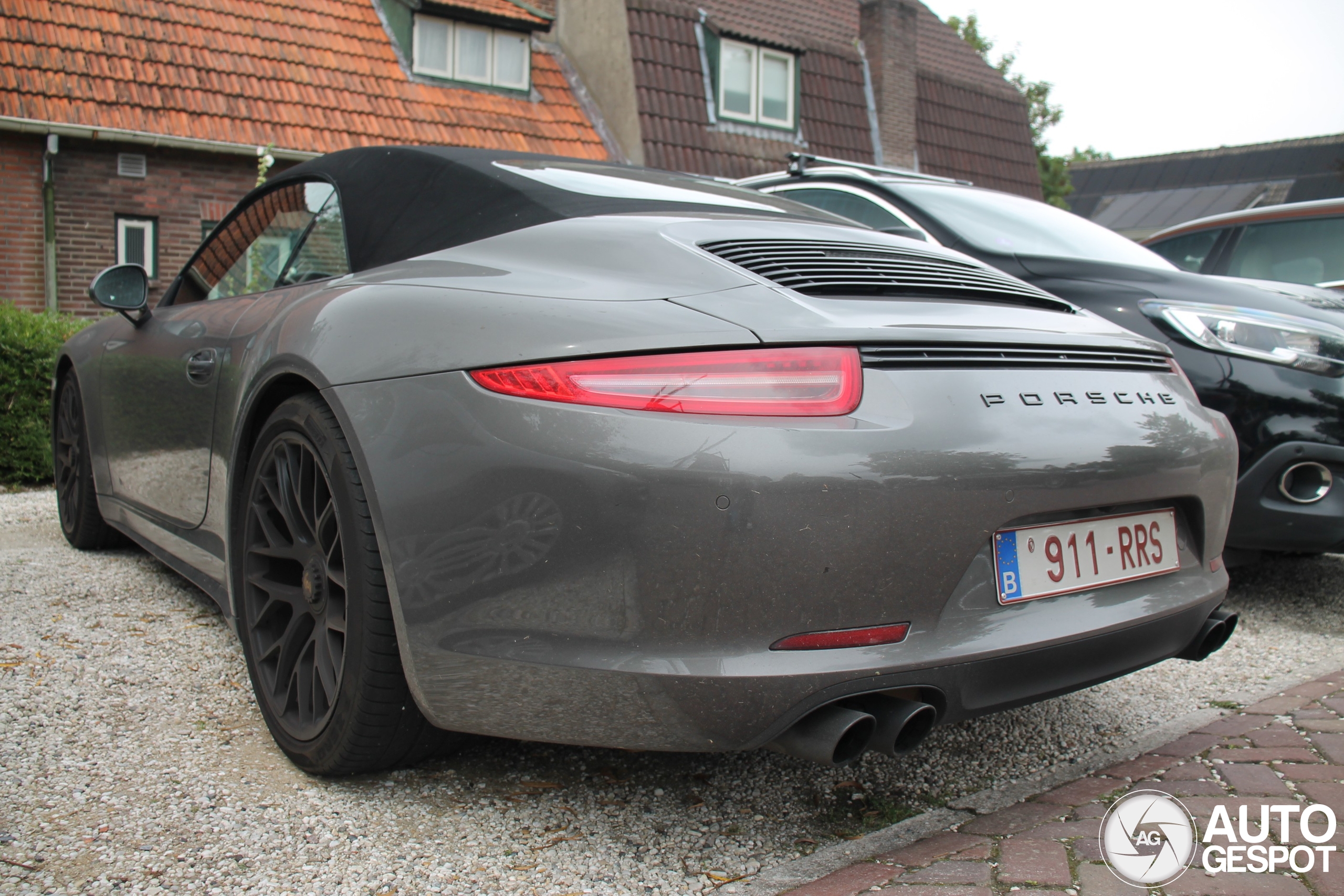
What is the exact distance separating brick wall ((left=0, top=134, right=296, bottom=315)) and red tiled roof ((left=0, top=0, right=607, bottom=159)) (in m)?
0.42

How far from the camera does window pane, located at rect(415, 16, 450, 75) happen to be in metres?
13.6

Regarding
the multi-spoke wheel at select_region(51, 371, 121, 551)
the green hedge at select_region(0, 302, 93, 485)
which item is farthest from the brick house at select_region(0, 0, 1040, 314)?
the multi-spoke wheel at select_region(51, 371, 121, 551)

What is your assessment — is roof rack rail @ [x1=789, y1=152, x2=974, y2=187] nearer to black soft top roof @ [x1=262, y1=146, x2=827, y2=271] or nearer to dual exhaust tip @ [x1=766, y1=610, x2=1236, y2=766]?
black soft top roof @ [x1=262, y1=146, x2=827, y2=271]

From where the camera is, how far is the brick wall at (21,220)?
10.9m

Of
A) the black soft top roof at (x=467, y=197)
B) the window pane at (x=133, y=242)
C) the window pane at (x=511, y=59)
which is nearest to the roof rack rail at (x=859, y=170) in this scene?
the black soft top roof at (x=467, y=197)

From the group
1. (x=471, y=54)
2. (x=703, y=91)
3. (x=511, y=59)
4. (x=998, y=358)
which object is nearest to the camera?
(x=998, y=358)

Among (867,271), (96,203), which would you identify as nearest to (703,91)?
(96,203)

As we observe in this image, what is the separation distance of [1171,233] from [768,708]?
5.78 m

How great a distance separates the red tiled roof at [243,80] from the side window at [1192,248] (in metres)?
9.00

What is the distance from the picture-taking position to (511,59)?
47.7 feet

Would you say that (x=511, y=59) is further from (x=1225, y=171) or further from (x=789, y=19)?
(x=1225, y=171)

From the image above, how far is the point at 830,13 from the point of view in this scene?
1886 cm

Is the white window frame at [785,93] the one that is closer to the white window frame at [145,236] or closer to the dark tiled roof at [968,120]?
the dark tiled roof at [968,120]

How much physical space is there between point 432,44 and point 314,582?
42.8 ft
